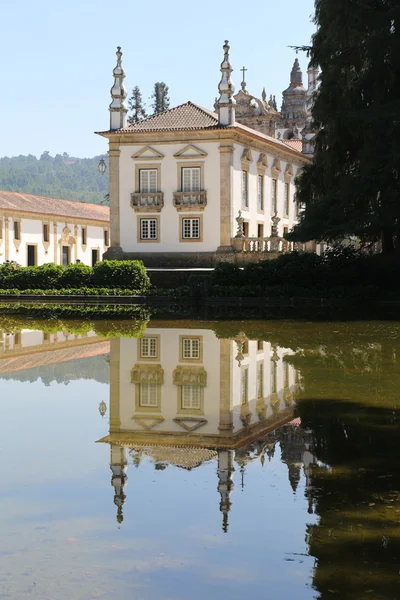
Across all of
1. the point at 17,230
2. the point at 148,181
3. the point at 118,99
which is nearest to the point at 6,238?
the point at 17,230

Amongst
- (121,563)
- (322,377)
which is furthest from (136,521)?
(322,377)

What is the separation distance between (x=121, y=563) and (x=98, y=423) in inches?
141

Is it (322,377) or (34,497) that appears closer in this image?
(34,497)

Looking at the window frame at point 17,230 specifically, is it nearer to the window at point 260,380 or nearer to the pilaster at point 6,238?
the pilaster at point 6,238

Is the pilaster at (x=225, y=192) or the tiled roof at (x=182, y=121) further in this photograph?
the tiled roof at (x=182, y=121)

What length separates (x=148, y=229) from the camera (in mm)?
38281

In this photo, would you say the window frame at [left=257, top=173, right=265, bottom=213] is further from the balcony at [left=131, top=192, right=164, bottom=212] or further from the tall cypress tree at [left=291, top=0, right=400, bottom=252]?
the tall cypress tree at [left=291, top=0, right=400, bottom=252]

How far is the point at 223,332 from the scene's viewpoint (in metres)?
17.3

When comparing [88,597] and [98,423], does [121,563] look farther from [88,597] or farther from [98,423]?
[98,423]

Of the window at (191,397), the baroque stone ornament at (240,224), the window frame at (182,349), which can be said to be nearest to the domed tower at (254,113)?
the baroque stone ornament at (240,224)

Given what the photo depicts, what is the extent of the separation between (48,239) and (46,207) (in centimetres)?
233

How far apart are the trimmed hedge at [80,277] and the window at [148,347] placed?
46.7ft

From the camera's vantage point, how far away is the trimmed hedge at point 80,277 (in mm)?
31109

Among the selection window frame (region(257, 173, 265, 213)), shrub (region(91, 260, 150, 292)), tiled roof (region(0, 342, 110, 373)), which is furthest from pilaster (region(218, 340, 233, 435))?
window frame (region(257, 173, 265, 213))
